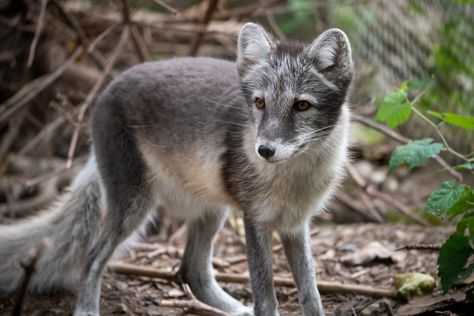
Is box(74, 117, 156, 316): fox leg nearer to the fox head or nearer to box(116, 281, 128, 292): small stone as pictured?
box(116, 281, 128, 292): small stone

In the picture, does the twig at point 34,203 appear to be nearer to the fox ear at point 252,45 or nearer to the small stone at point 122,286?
the small stone at point 122,286

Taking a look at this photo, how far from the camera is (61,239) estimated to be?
450cm

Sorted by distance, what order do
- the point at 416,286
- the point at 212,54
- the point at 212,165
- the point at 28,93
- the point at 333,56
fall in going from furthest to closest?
the point at 212,54
the point at 28,93
the point at 416,286
the point at 212,165
the point at 333,56

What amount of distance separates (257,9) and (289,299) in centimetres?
320

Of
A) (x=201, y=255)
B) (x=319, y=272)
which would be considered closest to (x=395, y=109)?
(x=319, y=272)

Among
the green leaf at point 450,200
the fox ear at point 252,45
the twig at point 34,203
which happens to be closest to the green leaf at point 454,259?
the green leaf at point 450,200

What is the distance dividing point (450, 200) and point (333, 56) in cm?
92

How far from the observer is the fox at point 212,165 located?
3457 millimetres

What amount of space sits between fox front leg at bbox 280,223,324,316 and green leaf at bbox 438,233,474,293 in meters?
0.76

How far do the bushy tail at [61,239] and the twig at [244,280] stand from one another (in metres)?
0.34

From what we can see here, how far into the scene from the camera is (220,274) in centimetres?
477

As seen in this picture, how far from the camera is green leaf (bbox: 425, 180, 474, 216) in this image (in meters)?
3.28

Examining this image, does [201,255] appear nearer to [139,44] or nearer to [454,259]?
[454,259]

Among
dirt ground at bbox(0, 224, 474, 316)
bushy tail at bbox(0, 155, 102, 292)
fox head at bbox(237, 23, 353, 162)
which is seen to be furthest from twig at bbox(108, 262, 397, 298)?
fox head at bbox(237, 23, 353, 162)
